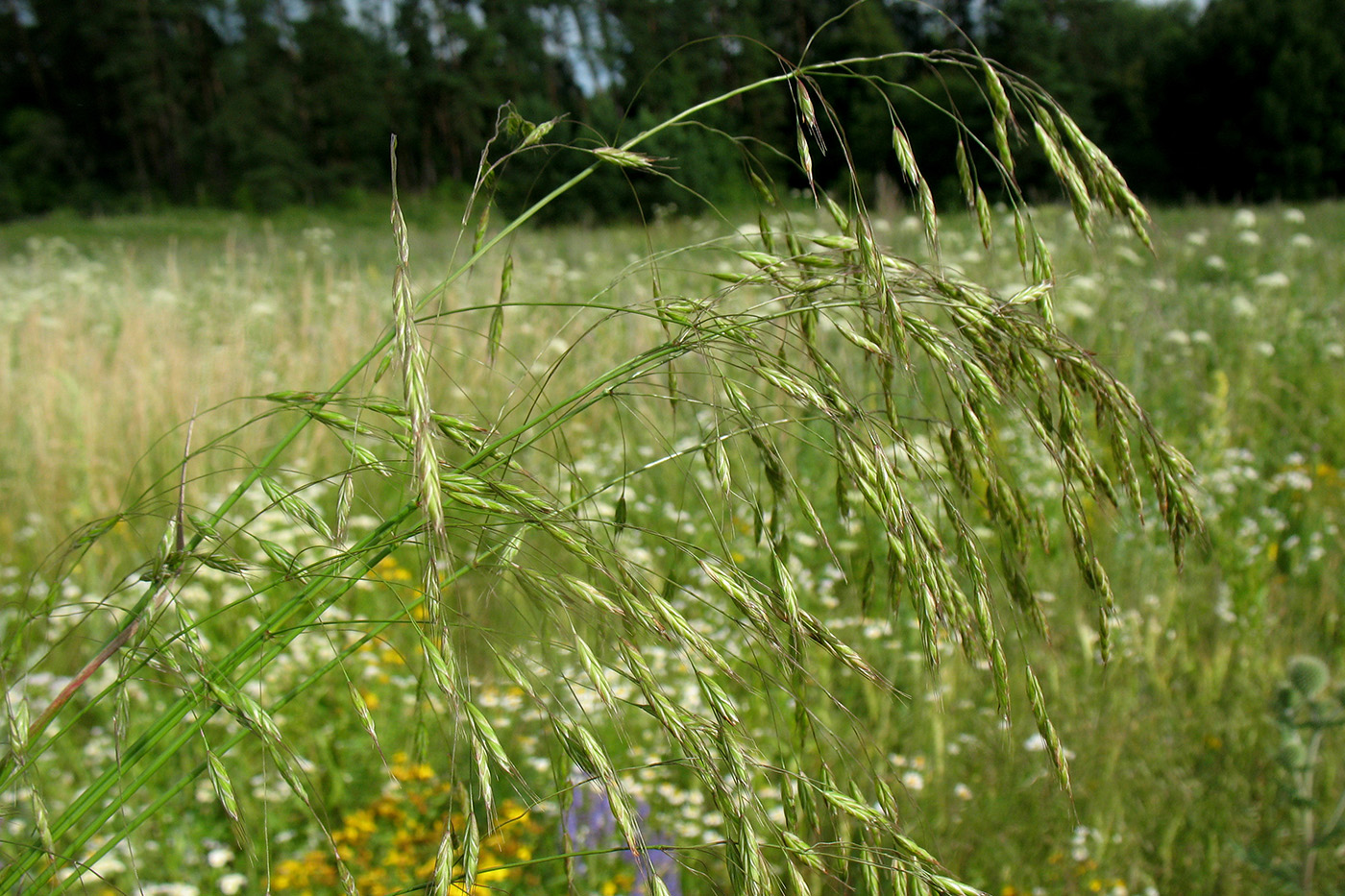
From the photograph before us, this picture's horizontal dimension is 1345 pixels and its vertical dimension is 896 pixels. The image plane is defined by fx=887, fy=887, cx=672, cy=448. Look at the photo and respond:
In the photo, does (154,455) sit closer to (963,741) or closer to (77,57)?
(963,741)

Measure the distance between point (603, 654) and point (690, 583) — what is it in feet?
6.58

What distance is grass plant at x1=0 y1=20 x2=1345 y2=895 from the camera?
0.59 metres

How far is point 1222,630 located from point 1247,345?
98.9 inches

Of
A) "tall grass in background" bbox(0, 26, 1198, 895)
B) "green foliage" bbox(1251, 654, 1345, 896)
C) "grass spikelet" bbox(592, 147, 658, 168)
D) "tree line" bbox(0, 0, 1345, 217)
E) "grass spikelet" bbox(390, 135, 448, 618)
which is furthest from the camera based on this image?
"tree line" bbox(0, 0, 1345, 217)

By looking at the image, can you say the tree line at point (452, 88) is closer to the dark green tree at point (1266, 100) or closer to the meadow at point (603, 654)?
the dark green tree at point (1266, 100)

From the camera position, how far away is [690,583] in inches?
106

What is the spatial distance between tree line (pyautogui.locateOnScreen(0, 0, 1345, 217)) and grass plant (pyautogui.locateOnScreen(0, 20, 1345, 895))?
597 inches

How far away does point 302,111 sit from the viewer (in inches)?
1345

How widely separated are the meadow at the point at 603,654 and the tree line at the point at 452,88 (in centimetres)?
1515

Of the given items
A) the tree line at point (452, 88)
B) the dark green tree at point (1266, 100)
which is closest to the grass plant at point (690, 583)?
the tree line at point (452, 88)

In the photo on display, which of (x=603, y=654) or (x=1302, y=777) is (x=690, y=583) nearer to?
(x=1302, y=777)

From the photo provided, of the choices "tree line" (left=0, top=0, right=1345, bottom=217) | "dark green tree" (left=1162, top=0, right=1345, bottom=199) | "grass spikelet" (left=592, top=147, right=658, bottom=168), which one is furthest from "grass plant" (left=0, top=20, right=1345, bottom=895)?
"dark green tree" (left=1162, top=0, right=1345, bottom=199)

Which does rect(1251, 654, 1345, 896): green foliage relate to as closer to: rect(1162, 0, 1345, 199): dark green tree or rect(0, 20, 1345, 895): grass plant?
rect(0, 20, 1345, 895): grass plant

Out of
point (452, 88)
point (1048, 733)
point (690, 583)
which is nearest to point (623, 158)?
point (1048, 733)
